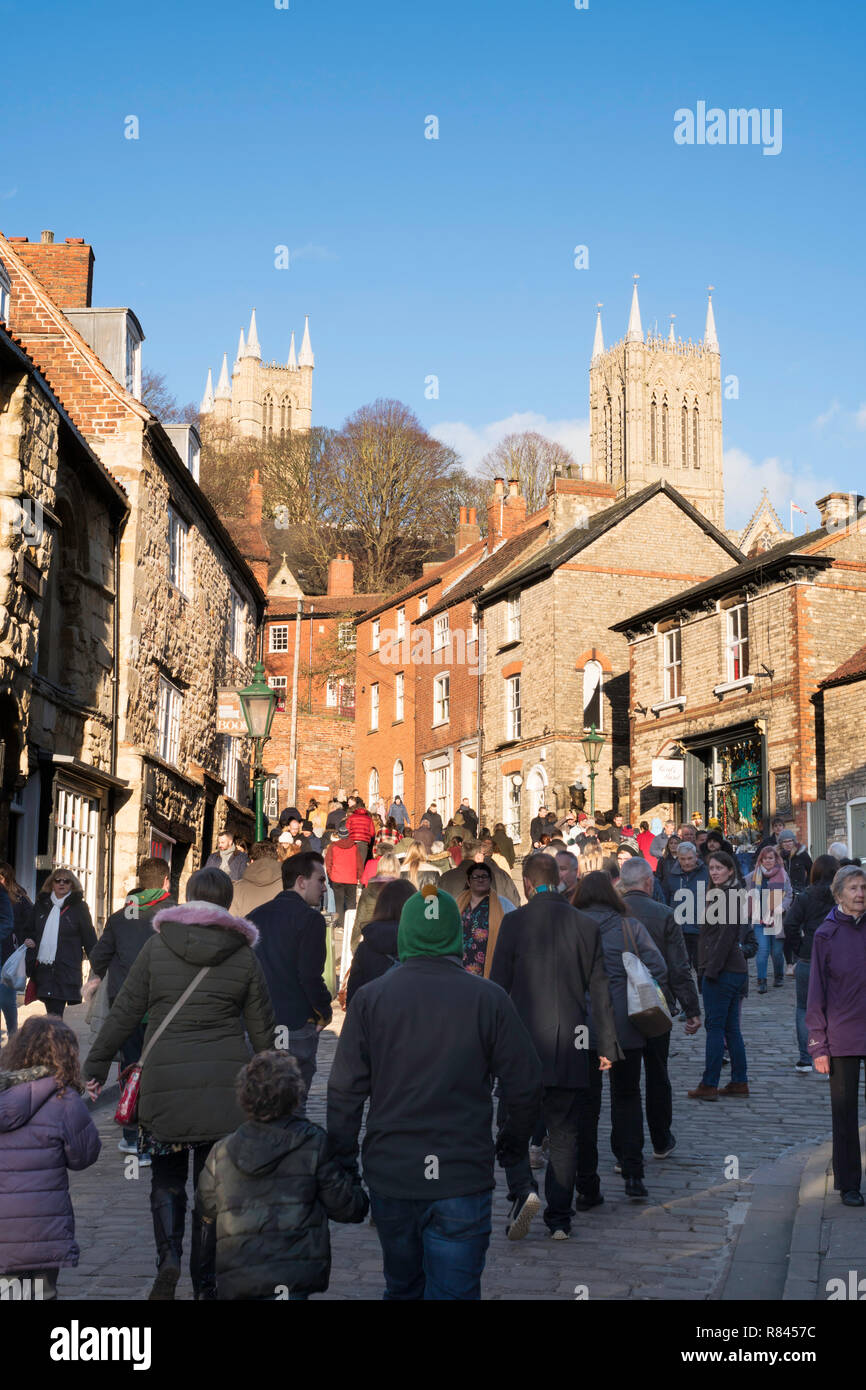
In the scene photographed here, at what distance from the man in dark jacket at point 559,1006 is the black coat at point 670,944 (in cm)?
179

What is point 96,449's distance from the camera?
22.4 m

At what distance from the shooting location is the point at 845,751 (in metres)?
27.6

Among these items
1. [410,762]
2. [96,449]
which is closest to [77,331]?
[96,449]

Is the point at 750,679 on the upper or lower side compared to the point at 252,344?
lower

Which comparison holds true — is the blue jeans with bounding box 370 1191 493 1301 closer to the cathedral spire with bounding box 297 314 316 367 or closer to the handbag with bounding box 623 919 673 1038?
the handbag with bounding box 623 919 673 1038

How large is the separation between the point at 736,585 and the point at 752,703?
8.54 feet

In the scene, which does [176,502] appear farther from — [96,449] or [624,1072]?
[624,1072]

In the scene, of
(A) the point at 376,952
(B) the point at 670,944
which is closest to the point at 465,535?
(B) the point at 670,944

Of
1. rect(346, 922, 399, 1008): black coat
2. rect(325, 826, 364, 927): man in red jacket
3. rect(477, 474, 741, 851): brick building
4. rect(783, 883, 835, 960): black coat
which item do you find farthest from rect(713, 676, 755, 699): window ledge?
rect(346, 922, 399, 1008): black coat

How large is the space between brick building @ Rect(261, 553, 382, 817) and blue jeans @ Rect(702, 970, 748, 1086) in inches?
1781

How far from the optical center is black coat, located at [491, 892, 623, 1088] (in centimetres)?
727

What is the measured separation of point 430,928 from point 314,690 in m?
60.3

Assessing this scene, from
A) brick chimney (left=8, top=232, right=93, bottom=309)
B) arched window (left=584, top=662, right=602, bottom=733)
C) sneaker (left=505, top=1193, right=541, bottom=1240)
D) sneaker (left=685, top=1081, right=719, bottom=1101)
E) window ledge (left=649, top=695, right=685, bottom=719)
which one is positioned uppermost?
brick chimney (left=8, top=232, right=93, bottom=309)

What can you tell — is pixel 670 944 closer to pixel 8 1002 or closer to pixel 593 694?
pixel 8 1002
